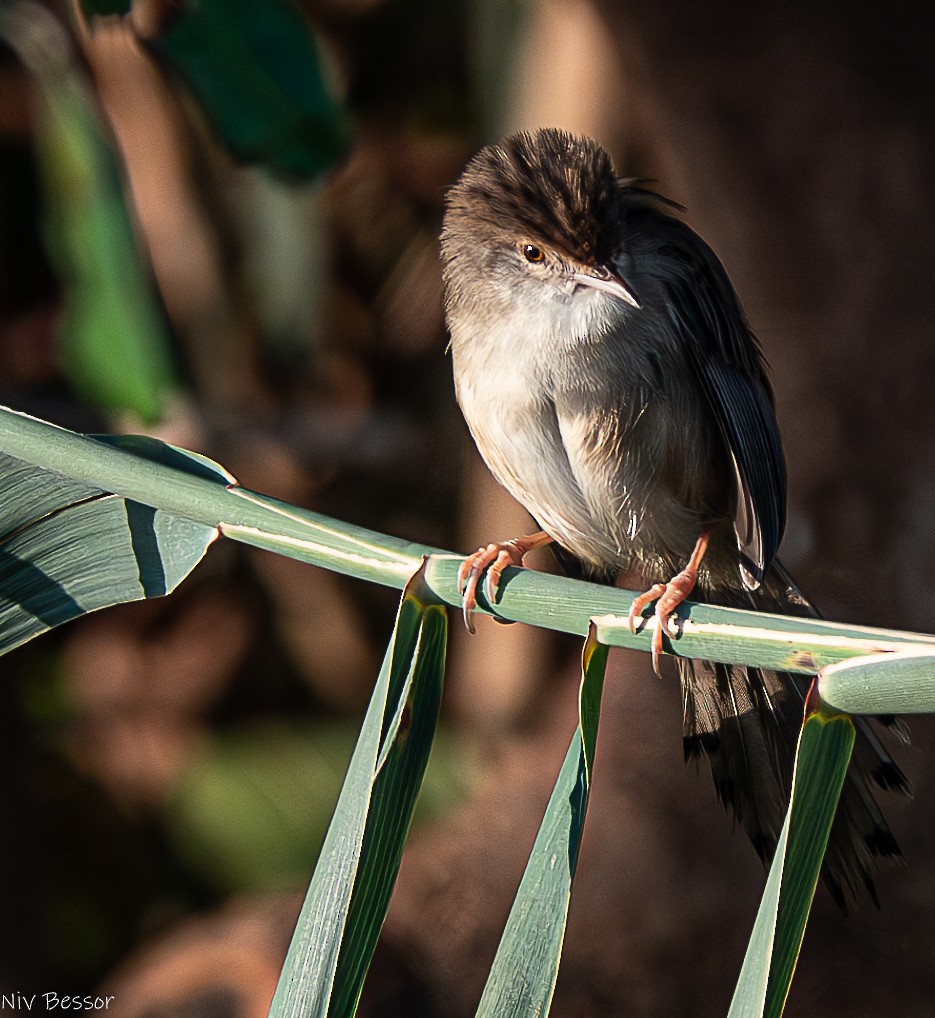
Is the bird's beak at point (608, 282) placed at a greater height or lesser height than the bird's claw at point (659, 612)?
greater

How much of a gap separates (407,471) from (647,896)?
208cm

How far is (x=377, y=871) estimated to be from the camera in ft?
4.03

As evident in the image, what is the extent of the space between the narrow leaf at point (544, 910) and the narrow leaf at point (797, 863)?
18 centimetres

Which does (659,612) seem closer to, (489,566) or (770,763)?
(489,566)

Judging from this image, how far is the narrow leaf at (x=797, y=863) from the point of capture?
1.10 meters

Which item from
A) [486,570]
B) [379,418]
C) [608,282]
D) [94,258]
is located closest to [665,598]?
[486,570]

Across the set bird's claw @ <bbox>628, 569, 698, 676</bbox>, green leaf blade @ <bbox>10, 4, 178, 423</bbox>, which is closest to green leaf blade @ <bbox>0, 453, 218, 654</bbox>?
bird's claw @ <bbox>628, 569, 698, 676</bbox>

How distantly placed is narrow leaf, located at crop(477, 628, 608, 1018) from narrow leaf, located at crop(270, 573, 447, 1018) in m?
0.13

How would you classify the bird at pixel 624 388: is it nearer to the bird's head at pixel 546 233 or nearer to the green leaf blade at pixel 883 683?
the bird's head at pixel 546 233

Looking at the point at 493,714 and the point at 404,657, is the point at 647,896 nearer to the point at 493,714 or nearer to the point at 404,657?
the point at 493,714

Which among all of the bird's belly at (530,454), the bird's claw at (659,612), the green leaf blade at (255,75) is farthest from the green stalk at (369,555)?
the green leaf blade at (255,75)

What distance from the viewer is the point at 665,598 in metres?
1.63

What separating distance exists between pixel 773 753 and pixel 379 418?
281 cm

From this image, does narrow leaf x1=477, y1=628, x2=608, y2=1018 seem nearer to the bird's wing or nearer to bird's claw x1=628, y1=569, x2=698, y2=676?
bird's claw x1=628, y1=569, x2=698, y2=676
